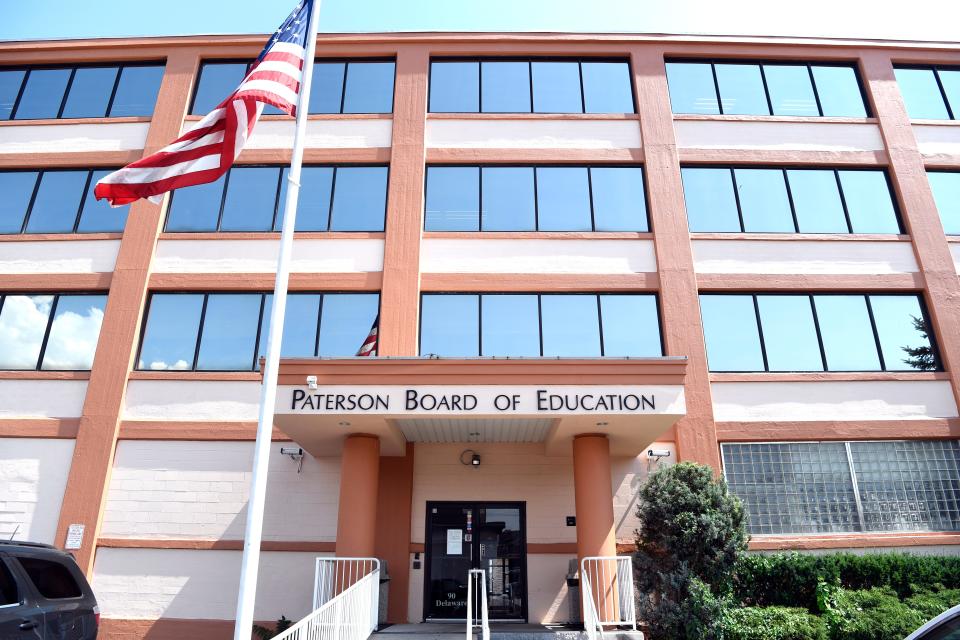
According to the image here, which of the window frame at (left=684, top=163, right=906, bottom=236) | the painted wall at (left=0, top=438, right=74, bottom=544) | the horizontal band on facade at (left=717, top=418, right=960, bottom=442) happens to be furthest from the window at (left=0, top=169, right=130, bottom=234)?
the horizontal band on facade at (left=717, top=418, right=960, bottom=442)

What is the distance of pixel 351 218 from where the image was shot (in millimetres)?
16422

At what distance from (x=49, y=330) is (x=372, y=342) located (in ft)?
26.6

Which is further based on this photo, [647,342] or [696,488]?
[647,342]

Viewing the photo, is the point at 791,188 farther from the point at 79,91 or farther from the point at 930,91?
the point at 79,91

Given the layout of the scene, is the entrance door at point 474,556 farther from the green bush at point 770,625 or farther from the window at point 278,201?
the window at point 278,201

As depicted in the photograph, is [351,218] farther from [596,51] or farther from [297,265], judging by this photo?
[596,51]

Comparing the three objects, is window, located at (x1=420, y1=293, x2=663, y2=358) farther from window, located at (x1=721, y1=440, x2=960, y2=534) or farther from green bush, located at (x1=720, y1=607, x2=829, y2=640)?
green bush, located at (x1=720, y1=607, x2=829, y2=640)

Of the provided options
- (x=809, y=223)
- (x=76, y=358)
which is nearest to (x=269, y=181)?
(x=76, y=358)

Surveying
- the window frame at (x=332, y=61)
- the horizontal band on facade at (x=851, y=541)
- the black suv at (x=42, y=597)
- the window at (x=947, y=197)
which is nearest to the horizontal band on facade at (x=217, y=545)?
the black suv at (x=42, y=597)

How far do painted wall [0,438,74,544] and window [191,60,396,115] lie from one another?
9544 millimetres

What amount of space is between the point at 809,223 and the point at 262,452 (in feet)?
49.2

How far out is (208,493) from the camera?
14.1 m

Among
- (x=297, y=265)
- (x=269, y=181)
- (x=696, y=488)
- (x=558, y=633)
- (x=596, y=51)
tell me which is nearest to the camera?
(x=558, y=633)

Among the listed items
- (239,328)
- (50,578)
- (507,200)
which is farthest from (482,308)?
(50,578)
